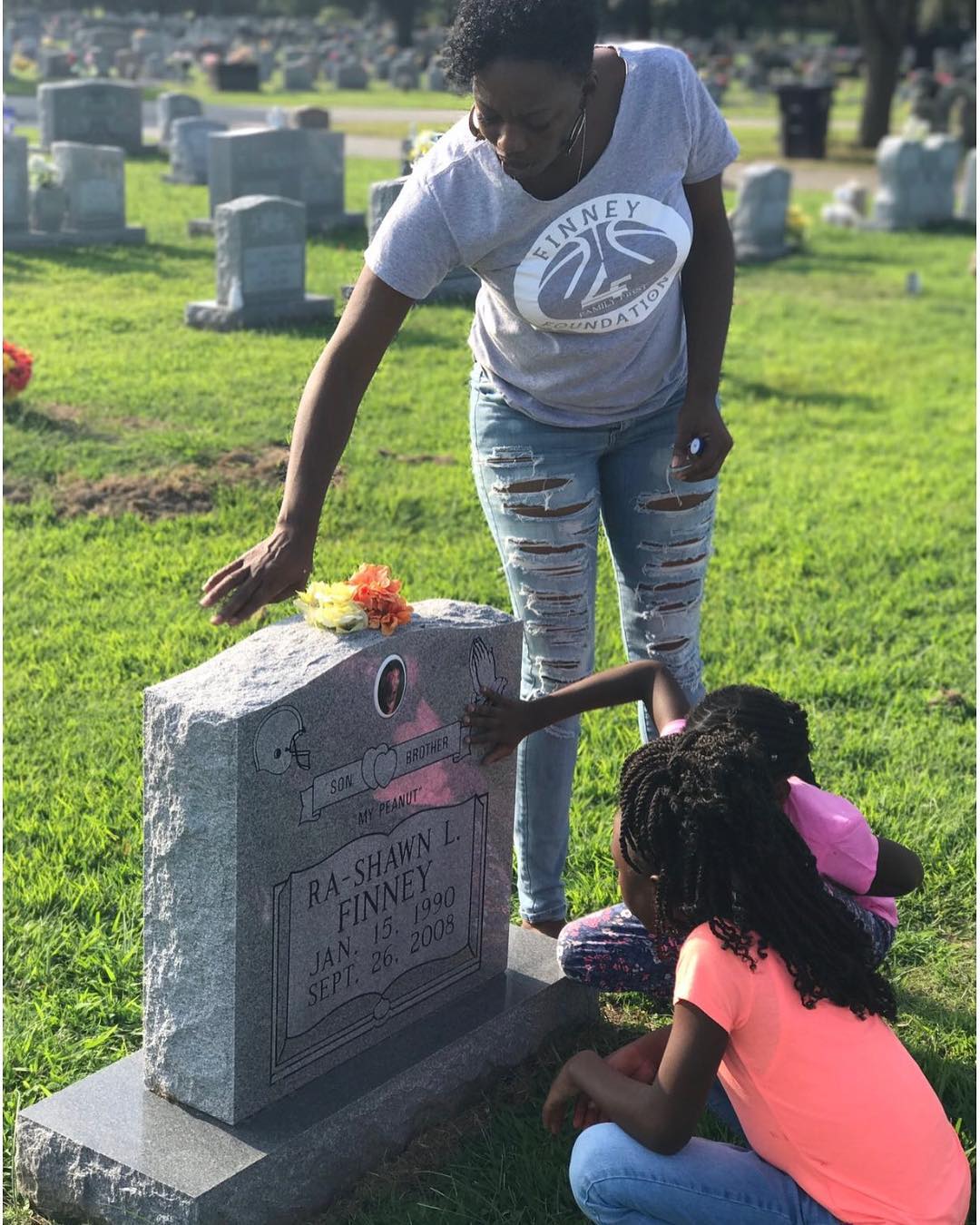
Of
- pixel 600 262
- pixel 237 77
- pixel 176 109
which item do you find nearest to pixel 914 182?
pixel 176 109

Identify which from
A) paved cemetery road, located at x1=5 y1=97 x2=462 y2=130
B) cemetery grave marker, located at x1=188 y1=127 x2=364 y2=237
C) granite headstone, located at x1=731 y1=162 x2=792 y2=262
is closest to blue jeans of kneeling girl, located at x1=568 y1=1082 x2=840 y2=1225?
cemetery grave marker, located at x1=188 y1=127 x2=364 y2=237

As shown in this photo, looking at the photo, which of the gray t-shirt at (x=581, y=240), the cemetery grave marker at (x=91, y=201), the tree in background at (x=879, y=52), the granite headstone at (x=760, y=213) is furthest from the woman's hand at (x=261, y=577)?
the tree in background at (x=879, y=52)

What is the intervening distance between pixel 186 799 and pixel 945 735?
2.83 metres

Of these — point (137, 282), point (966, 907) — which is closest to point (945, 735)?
point (966, 907)

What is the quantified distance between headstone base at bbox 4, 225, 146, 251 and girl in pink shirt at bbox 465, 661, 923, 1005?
10.8 metres

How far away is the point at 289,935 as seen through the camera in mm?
2750

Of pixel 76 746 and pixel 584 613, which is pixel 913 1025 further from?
pixel 76 746

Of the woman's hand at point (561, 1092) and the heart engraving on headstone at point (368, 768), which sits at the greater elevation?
the heart engraving on headstone at point (368, 768)

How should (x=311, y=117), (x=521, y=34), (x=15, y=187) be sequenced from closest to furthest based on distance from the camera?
(x=521, y=34) < (x=15, y=187) < (x=311, y=117)

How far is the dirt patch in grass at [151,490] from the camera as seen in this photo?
649 centimetres

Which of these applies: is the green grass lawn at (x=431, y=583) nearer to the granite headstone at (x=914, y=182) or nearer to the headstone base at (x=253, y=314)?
the headstone base at (x=253, y=314)

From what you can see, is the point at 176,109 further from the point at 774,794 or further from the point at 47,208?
the point at 774,794

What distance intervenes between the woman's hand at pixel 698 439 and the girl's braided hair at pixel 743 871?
30.8 inches

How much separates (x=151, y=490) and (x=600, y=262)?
4.20 meters
